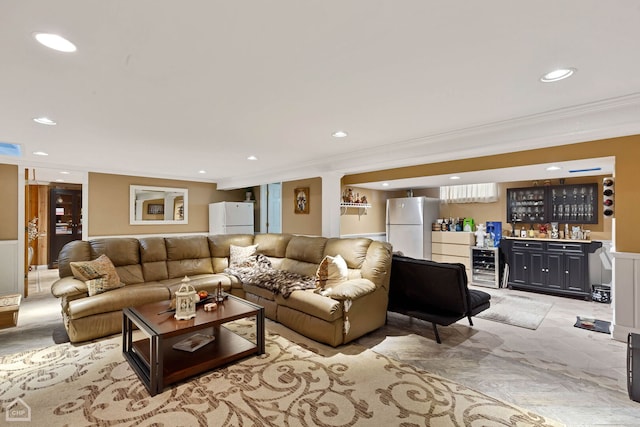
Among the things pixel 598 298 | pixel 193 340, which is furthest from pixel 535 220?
pixel 193 340

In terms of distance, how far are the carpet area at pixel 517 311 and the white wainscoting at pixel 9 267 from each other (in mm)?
6854

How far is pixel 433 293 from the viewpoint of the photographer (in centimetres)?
327

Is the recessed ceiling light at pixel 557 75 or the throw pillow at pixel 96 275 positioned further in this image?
the throw pillow at pixel 96 275

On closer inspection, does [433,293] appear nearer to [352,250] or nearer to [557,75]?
[352,250]

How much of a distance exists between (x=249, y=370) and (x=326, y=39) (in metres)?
2.52

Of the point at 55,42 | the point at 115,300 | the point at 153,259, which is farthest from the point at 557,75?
the point at 153,259

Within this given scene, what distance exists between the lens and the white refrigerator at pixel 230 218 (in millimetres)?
6590

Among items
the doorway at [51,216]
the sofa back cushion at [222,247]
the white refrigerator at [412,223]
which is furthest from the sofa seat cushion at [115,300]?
the doorway at [51,216]

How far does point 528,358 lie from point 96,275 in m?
4.55

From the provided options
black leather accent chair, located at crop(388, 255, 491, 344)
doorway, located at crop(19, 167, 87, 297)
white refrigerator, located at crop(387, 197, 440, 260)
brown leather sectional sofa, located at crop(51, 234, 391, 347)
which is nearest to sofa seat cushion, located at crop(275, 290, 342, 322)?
brown leather sectional sofa, located at crop(51, 234, 391, 347)

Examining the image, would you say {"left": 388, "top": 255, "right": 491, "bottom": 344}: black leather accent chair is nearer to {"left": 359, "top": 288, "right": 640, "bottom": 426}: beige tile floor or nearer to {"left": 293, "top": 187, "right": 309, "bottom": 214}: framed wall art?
{"left": 359, "top": 288, "right": 640, "bottom": 426}: beige tile floor

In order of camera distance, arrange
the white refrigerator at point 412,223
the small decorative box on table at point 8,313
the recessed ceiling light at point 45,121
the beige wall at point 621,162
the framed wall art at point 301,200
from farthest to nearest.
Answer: the white refrigerator at point 412,223
the framed wall art at point 301,200
the small decorative box on table at point 8,313
the beige wall at point 621,162
the recessed ceiling light at point 45,121

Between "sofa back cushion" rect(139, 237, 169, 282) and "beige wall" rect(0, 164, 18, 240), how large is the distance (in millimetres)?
2239

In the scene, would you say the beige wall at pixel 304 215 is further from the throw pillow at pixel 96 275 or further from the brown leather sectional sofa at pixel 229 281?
the throw pillow at pixel 96 275
